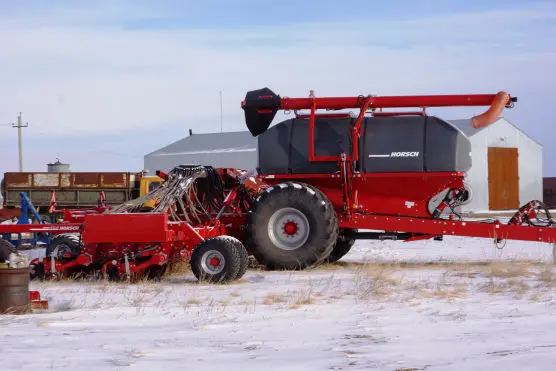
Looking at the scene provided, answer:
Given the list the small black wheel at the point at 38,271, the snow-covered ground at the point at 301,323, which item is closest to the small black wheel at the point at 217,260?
the snow-covered ground at the point at 301,323

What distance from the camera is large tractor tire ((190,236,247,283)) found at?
11.7 meters

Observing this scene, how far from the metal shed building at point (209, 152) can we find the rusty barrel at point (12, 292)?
33695mm

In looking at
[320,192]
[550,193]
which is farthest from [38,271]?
[550,193]

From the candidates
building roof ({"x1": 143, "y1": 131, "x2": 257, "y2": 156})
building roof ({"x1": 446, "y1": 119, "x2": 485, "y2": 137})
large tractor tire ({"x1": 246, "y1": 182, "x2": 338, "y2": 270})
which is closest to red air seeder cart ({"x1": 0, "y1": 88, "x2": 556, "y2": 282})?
large tractor tire ({"x1": 246, "y1": 182, "x2": 338, "y2": 270})

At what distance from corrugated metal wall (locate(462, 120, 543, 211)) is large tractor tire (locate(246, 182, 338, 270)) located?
26.6 meters

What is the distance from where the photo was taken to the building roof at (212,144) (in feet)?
150

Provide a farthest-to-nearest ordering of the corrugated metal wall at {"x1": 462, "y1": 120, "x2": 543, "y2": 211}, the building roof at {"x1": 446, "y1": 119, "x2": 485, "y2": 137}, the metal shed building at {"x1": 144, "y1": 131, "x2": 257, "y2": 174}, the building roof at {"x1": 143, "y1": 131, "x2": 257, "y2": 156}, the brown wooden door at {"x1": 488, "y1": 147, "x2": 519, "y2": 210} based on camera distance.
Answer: the building roof at {"x1": 143, "y1": 131, "x2": 257, "y2": 156} < the metal shed building at {"x1": 144, "y1": 131, "x2": 257, "y2": 174} < the brown wooden door at {"x1": 488, "y1": 147, "x2": 519, "y2": 210} < the building roof at {"x1": 446, "y1": 119, "x2": 485, "y2": 137} < the corrugated metal wall at {"x1": 462, "y1": 120, "x2": 543, "y2": 211}

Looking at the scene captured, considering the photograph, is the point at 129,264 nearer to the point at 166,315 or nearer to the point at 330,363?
the point at 166,315

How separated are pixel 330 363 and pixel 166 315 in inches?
109

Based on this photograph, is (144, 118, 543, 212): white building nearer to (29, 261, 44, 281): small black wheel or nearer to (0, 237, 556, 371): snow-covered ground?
(0, 237, 556, 371): snow-covered ground

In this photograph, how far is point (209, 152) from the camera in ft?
151

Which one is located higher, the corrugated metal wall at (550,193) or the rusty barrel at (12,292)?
the corrugated metal wall at (550,193)

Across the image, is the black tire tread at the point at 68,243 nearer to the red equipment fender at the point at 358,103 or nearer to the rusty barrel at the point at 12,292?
the red equipment fender at the point at 358,103

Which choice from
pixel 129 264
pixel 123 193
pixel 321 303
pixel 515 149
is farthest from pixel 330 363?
pixel 515 149
